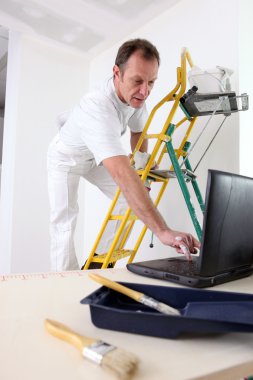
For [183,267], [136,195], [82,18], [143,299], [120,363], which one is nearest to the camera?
[120,363]

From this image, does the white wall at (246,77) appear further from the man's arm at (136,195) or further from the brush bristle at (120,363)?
the brush bristle at (120,363)

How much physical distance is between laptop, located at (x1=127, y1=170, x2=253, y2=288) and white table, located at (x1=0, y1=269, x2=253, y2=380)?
27 cm

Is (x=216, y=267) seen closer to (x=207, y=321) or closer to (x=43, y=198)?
(x=207, y=321)

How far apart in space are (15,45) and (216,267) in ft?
9.81

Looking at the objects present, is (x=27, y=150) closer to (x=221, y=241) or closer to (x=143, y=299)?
(x=221, y=241)

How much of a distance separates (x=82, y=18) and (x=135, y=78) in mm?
1452

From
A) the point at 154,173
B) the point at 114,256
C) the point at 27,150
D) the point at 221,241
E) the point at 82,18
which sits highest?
the point at 82,18

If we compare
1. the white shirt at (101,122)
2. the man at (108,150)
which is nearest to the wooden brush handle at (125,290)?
the man at (108,150)

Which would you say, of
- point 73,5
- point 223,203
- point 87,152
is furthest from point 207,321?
point 73,5

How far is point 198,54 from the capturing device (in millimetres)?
2242

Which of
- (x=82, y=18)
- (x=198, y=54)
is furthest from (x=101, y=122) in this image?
(x=82, y=18)

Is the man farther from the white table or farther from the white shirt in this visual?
the white table

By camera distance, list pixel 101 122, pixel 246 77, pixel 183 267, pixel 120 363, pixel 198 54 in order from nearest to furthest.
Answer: pixel 120 363 < pixel 183 267 < pixel 101 122 < pixel 246 77 < pixel 198 54

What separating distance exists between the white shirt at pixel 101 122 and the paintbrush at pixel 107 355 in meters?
1.01
